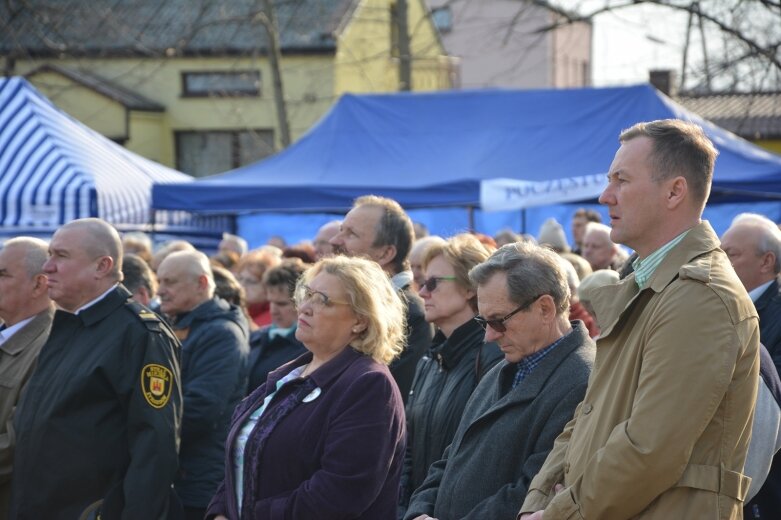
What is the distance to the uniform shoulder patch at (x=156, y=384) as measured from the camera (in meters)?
5.11

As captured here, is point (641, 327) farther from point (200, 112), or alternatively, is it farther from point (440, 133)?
point (200, 112)

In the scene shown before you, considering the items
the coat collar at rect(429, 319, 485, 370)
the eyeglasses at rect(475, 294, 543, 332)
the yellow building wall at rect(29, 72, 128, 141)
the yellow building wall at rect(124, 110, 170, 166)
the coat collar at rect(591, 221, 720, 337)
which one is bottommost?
the coat collar at rect(429, 319, 485, 370)

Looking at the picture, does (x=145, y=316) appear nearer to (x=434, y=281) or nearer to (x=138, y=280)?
(x=434, y=281)

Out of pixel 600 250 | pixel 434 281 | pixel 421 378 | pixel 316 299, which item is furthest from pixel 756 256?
pixel 600 250

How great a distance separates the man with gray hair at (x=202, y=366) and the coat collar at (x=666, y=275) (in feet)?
10.6

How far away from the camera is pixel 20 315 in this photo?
602 centimetres

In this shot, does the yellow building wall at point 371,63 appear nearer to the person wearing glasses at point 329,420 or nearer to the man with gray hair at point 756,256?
the man with gray hair at point 756,256

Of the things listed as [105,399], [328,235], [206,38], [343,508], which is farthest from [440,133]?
[206,38]

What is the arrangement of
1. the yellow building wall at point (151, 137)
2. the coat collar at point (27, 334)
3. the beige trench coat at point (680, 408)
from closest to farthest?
the beige trench coat at point (680, 408) → the coat collar at point (27, 334) → the yellow building wall at point (151, 137)

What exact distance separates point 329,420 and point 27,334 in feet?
7.94

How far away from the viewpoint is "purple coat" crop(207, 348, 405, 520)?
4.03 m

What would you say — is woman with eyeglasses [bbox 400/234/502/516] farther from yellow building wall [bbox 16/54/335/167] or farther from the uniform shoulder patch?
yellow building wall [bbox 16/54/335/167]

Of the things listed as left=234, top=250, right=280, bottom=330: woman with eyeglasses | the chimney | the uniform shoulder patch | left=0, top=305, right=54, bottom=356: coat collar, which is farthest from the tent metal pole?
the chimney

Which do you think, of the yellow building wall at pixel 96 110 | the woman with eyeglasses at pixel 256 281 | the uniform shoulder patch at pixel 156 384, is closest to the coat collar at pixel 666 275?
the uniform shoulder patch at pixel 156 384
